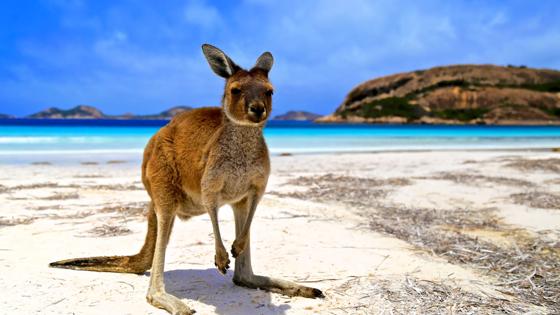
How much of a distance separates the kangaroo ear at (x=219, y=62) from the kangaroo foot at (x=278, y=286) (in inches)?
57.0

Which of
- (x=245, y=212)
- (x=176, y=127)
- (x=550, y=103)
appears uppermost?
(x=550, y=103)

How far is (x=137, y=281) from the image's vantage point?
3.50 meters

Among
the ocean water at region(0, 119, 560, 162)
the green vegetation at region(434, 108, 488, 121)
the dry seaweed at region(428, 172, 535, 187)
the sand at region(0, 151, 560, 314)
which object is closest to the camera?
the sand at region(0, 151, 560, 314)

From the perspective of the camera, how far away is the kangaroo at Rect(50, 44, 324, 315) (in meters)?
2.84

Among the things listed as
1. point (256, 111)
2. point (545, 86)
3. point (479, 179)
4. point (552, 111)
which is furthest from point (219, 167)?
point (545, 86)

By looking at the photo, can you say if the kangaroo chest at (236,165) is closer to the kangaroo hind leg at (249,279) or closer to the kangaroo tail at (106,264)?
the kangaroo hind leg at (249,279)

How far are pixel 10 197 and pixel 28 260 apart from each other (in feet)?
12.0

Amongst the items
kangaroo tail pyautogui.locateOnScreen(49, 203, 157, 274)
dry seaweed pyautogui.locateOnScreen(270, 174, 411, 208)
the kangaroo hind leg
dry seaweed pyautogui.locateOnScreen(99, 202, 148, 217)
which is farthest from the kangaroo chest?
dry seaweed pyautogui.locateOnScreen(270, 174, 411, 208)

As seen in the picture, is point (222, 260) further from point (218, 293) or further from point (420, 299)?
point (420, 299)

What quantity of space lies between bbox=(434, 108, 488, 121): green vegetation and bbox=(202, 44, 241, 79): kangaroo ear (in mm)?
68383

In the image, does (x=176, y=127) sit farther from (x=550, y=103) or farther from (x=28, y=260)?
(x=550, y=103)

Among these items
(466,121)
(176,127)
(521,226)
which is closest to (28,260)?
(176,127)

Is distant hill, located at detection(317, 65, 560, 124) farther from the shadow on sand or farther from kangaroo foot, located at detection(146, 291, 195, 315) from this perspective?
kangaroo foot, located at detection(146, 291, 195, 315)

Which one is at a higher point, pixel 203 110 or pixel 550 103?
pixel 550 103
